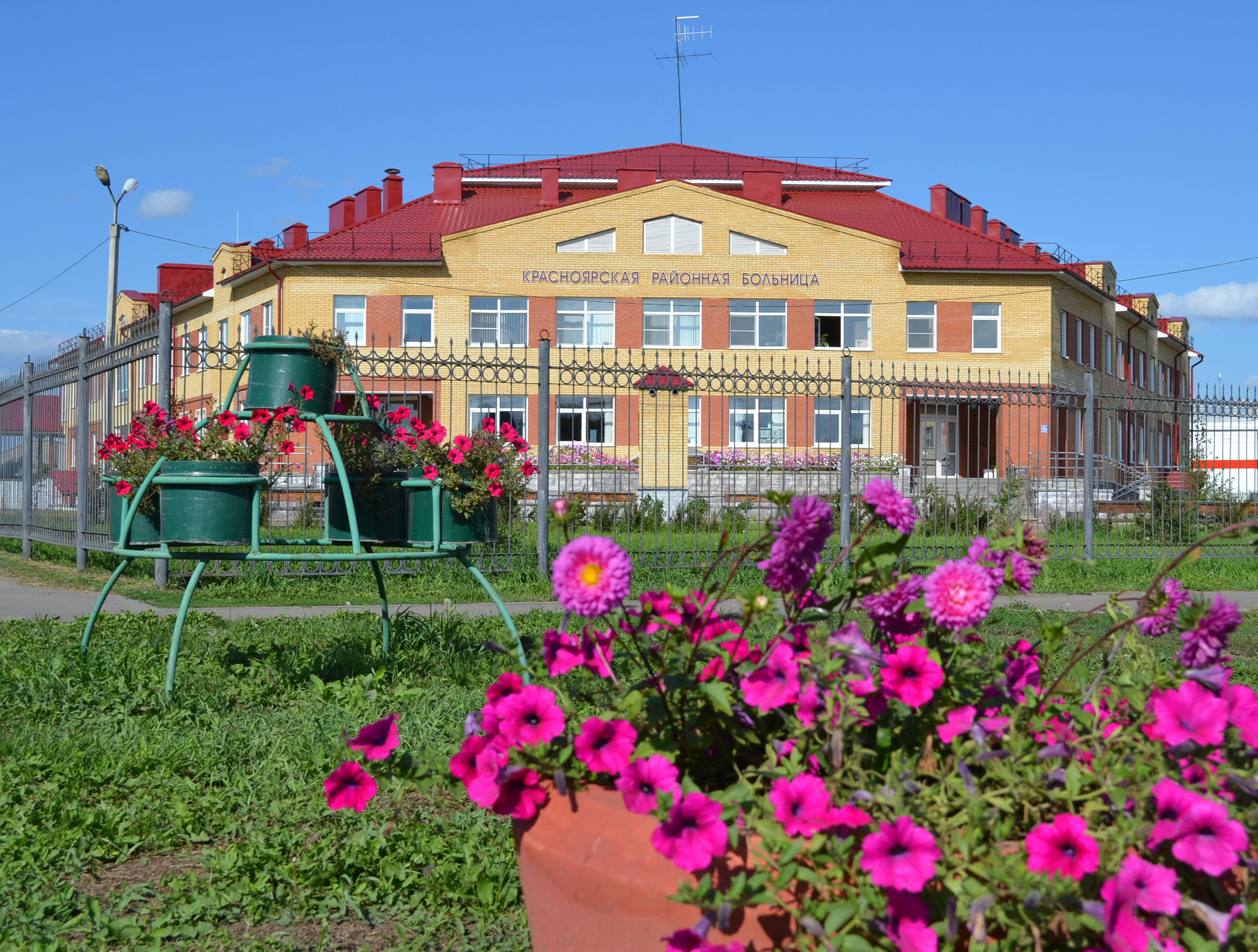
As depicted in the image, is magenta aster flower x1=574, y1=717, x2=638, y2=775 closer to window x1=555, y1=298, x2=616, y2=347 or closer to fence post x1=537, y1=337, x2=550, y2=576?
fence post x1=537, y1=337, x2=550, y2=576

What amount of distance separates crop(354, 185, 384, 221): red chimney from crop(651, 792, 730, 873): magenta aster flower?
39.1 meters

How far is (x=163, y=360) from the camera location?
31.2ft

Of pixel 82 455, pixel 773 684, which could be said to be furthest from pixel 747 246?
pixel 773 684

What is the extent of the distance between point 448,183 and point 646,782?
1446 inches

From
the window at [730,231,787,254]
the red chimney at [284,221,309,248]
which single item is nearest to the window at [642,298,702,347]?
the window at [730,231,787,254]

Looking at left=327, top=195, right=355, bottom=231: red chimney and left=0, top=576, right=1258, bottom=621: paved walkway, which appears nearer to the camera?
left=0, top=576, right=1258, bottom=621: paved walkway

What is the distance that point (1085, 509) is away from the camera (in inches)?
507

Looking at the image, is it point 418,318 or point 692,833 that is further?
point 418,318

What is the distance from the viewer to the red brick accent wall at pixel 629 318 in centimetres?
3281

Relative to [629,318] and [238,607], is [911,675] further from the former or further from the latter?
[629,318]

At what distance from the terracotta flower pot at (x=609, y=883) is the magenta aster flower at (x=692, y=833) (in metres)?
0.08

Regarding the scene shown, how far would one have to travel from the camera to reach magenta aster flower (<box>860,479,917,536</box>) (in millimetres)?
1850

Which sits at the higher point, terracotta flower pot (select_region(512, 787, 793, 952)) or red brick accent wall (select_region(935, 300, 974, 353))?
red brick accent wall (select_region(935, 300, 974, 353))

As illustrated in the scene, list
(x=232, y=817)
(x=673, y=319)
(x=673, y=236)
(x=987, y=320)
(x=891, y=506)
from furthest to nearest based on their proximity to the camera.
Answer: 1. (x=987, y=320)
2. (x=673, y=319)
3. (x=673, y=236)
4. (x=232, y=817)
5. (x=891, y=506)
